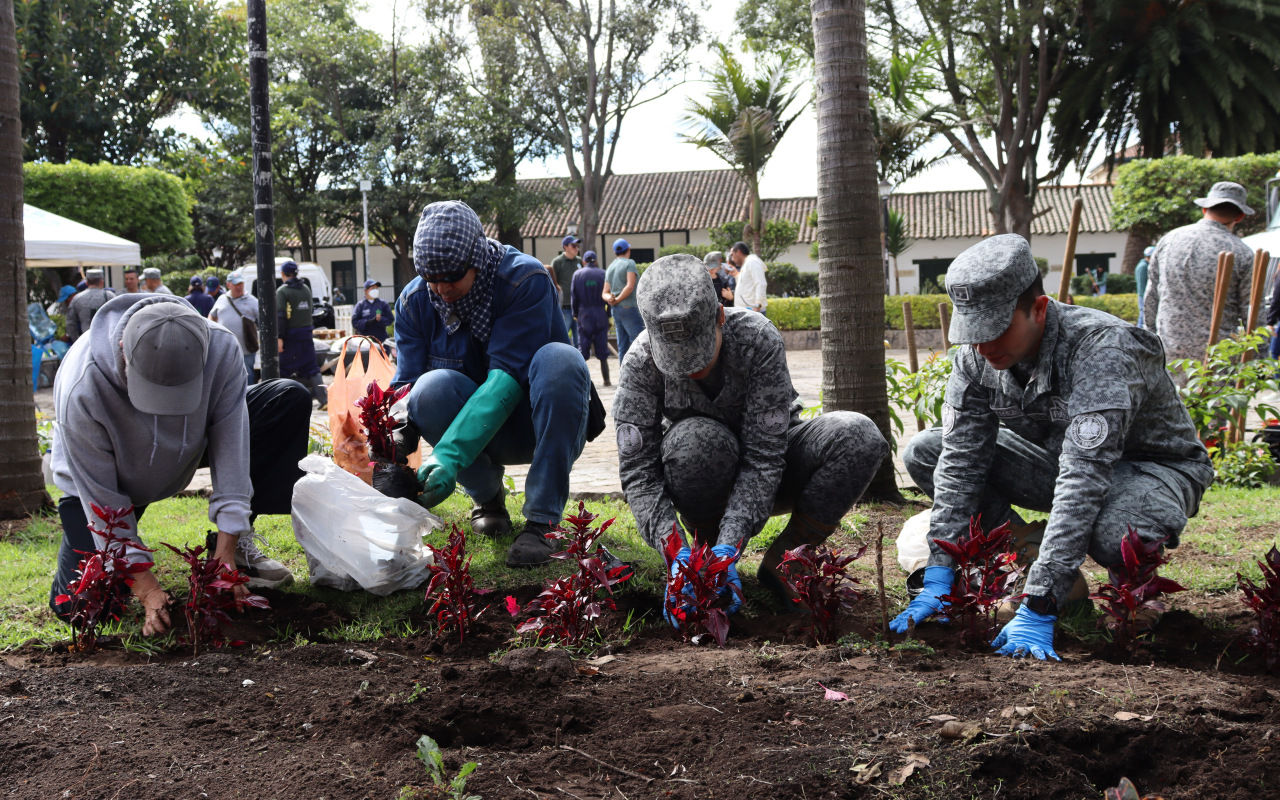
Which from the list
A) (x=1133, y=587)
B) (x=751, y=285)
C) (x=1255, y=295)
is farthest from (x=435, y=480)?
(x=751, y=285)

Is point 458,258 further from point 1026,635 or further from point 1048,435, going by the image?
point 1026,635

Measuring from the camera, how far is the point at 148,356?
2961mm

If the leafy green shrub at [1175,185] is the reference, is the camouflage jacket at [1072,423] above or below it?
below

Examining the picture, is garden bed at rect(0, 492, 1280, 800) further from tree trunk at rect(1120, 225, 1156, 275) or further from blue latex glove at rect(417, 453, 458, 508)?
tree trunk at rect(1120, 225, 1156, 275)

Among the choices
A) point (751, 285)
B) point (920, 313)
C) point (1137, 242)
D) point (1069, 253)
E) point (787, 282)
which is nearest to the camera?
point (1069, 253)

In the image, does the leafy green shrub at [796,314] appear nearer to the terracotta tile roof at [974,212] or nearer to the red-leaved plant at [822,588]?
the red-leaved plant at [822,588]

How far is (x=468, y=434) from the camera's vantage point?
360 cm

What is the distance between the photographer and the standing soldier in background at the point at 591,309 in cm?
1215

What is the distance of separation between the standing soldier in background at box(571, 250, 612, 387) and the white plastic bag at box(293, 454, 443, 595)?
Result: 8.64 m

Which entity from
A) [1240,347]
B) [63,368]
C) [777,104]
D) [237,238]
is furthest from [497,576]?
[237,238]

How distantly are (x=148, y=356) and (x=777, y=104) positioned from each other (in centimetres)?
2313

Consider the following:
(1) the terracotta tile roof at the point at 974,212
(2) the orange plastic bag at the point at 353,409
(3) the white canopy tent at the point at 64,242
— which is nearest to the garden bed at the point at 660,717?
(2) the orange plastic bag at the point at 353,409

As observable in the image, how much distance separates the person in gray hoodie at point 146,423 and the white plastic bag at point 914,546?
2.42 metres

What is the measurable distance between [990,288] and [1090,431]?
19.3 inches
